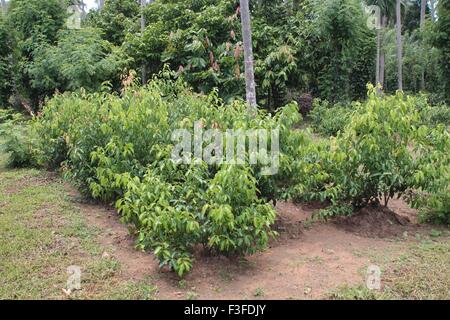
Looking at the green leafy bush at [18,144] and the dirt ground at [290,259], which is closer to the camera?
the dirt ground at [290,259]

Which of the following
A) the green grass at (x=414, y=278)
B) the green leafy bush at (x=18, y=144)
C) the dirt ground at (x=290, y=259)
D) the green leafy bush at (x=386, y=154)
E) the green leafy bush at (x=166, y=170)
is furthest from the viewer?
the green leafy bush at (x=18, y=144)

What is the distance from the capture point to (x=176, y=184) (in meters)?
4.85

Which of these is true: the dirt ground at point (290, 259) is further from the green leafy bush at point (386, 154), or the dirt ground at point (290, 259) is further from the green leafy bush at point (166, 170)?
the green leafy bush at point (386, 154)

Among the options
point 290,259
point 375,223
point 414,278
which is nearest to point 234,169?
point 290,259

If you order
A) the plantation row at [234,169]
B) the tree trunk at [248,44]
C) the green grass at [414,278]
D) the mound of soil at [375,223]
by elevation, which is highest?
the tree trunk at [248,44]

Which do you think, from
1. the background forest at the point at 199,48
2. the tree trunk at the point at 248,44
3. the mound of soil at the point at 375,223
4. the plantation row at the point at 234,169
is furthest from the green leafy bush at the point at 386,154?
the background forest at the point at 199,48

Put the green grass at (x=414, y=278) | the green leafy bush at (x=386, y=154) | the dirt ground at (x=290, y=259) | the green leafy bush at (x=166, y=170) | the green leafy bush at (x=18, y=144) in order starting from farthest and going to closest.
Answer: the green leafy bush at (x=18, y=144) < the green leafy bush at (x=386, y=154) < the green leafy bush at (x=166, y=170) < the dirt ground at (x=290, y=259) < the green grass at (x=414, y=278)

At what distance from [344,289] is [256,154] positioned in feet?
5.22

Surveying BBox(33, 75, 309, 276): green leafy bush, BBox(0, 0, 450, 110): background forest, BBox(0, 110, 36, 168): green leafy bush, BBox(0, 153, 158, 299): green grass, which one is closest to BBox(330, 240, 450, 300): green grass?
BBox(33, 75, 309, 276): green leafy bush

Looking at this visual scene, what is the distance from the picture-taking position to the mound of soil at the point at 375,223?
573 centimetres

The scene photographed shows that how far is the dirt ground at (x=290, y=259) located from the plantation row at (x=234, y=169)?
7.8 inches

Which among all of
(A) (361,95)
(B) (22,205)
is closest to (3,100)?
(B) (22,205)
